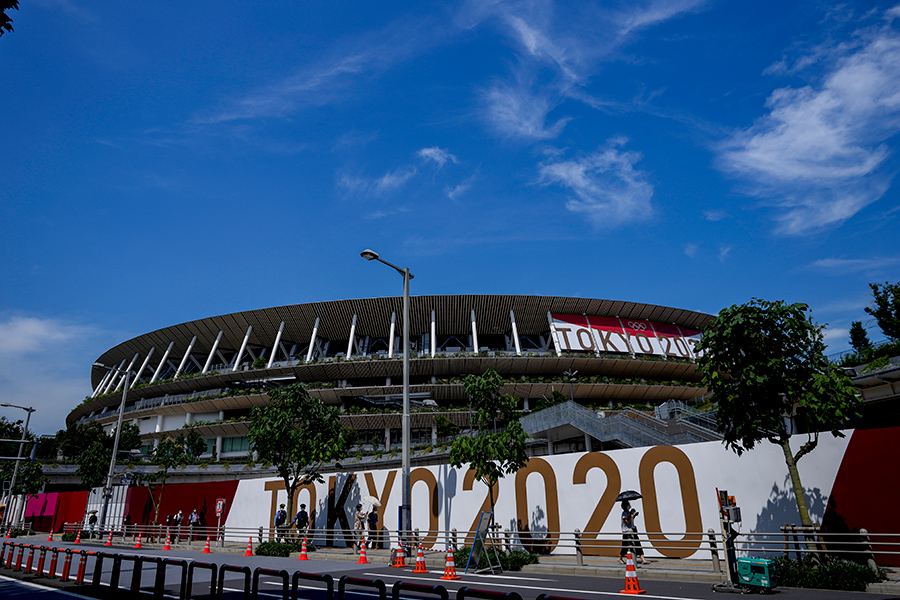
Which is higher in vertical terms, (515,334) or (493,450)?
(515,334)

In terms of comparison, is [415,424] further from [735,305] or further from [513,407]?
[735,305]

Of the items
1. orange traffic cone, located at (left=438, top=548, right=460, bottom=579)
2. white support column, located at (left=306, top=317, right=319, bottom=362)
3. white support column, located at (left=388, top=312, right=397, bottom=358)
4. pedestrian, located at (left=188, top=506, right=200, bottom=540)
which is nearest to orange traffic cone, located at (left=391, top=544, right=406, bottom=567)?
orange traffic cone, located at (left=438, top=548, right=460, bottom=579)

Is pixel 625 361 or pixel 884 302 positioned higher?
pixel 884 302

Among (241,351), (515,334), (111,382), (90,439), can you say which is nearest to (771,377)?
(515,334)

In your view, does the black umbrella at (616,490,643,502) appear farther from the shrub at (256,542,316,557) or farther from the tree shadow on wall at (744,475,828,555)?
the shrub at (256,542,316,557)

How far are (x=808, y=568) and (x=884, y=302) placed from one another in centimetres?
5921

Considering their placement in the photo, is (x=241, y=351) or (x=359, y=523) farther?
(x=241, y=351)

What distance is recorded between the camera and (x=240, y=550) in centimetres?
2594

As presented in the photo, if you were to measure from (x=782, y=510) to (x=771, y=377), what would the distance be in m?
3.83

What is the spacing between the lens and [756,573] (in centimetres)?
1130

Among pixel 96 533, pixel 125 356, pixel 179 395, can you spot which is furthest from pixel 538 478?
pixel 125 356

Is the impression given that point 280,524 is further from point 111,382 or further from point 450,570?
point 111,382

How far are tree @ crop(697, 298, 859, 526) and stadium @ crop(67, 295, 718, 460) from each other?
3725cm

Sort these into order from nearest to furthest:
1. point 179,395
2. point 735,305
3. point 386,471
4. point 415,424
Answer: point 735,305 < point 386,471 < point 415,424 < point 179,395
